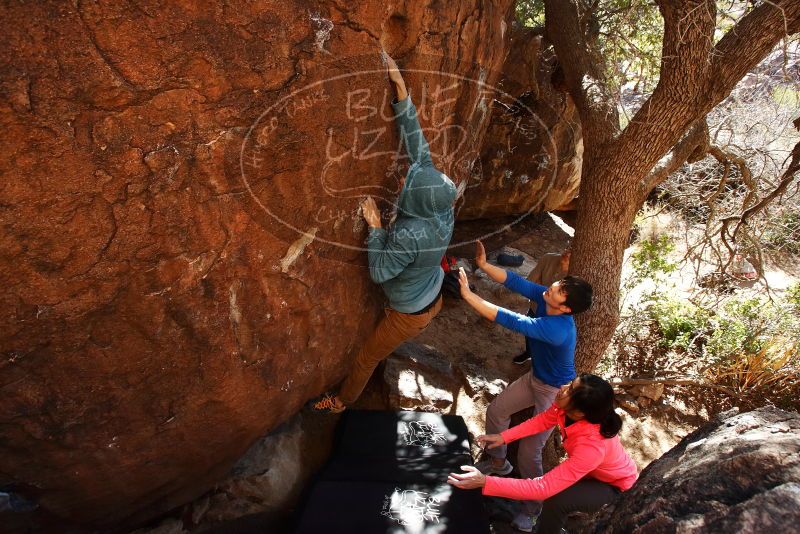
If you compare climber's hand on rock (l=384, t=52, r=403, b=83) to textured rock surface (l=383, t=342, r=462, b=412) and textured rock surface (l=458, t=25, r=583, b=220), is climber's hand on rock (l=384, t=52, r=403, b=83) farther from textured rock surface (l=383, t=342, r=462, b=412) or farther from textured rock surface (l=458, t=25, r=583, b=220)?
textured rock surface (l=458, t=25, r=583, b=220)

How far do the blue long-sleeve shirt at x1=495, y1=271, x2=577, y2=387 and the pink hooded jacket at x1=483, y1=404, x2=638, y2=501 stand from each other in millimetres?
404

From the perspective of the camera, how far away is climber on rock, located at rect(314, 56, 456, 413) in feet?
8.60

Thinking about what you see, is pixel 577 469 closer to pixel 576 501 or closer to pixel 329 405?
pixel 576 501

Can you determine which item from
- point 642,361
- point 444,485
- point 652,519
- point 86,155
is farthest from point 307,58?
point 642,361

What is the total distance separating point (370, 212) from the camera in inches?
107

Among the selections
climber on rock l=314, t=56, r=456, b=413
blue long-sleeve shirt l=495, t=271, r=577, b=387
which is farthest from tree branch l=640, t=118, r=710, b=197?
climber on rock l=314, t=56, r=456, b=413

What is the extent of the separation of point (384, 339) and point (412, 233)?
0.85 meters

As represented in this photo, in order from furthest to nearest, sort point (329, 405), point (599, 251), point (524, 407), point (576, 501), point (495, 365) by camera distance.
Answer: point (495, 365) < point (599, 251) < point (329, 405) < point (524, 407) < point (576, 501)

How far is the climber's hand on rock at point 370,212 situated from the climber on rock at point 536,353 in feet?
1.95

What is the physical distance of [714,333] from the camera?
5.15m

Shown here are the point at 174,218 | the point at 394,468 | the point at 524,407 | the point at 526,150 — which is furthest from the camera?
the point at 526,150

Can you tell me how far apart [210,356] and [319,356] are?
750mm

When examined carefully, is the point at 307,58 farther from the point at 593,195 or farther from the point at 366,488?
the point at 593,195

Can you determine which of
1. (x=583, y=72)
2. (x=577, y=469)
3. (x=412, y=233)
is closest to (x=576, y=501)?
(x=577, y=469)
